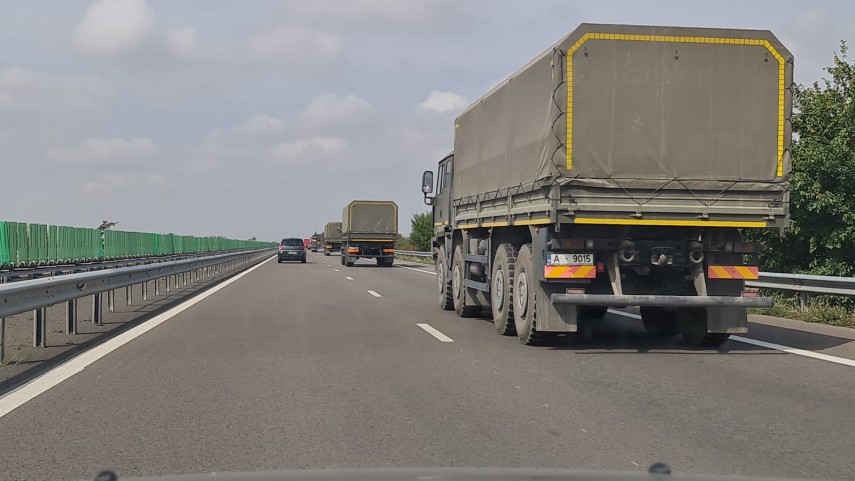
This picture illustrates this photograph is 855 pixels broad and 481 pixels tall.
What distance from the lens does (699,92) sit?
28.1 feet

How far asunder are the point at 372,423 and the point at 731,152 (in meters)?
5.51

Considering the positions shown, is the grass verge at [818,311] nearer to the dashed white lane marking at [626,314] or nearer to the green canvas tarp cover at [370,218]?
the dashed white lane marking at [626,314]

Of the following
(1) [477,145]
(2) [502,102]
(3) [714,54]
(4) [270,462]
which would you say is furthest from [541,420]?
(1) [477,145]

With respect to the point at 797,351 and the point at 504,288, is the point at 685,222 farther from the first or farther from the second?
the point at 504,288

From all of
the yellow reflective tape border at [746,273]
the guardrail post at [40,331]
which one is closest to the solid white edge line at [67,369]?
the guardrail post at [40,331]

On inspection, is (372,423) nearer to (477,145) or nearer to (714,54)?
(714,54)

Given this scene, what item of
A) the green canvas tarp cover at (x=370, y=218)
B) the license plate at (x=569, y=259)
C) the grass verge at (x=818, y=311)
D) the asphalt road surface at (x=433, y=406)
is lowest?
the asphalt road surface at (x=433, y=406)

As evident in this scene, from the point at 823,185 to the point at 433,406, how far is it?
481 inches

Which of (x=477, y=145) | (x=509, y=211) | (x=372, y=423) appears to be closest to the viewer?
(x=372, y=423)

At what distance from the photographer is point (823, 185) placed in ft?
49.3

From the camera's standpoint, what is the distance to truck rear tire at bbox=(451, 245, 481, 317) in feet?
41.6

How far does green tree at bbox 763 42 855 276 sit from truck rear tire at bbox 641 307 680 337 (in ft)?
17.7

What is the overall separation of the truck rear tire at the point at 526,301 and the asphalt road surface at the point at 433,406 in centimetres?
18

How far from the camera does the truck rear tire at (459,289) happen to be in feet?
41.6
